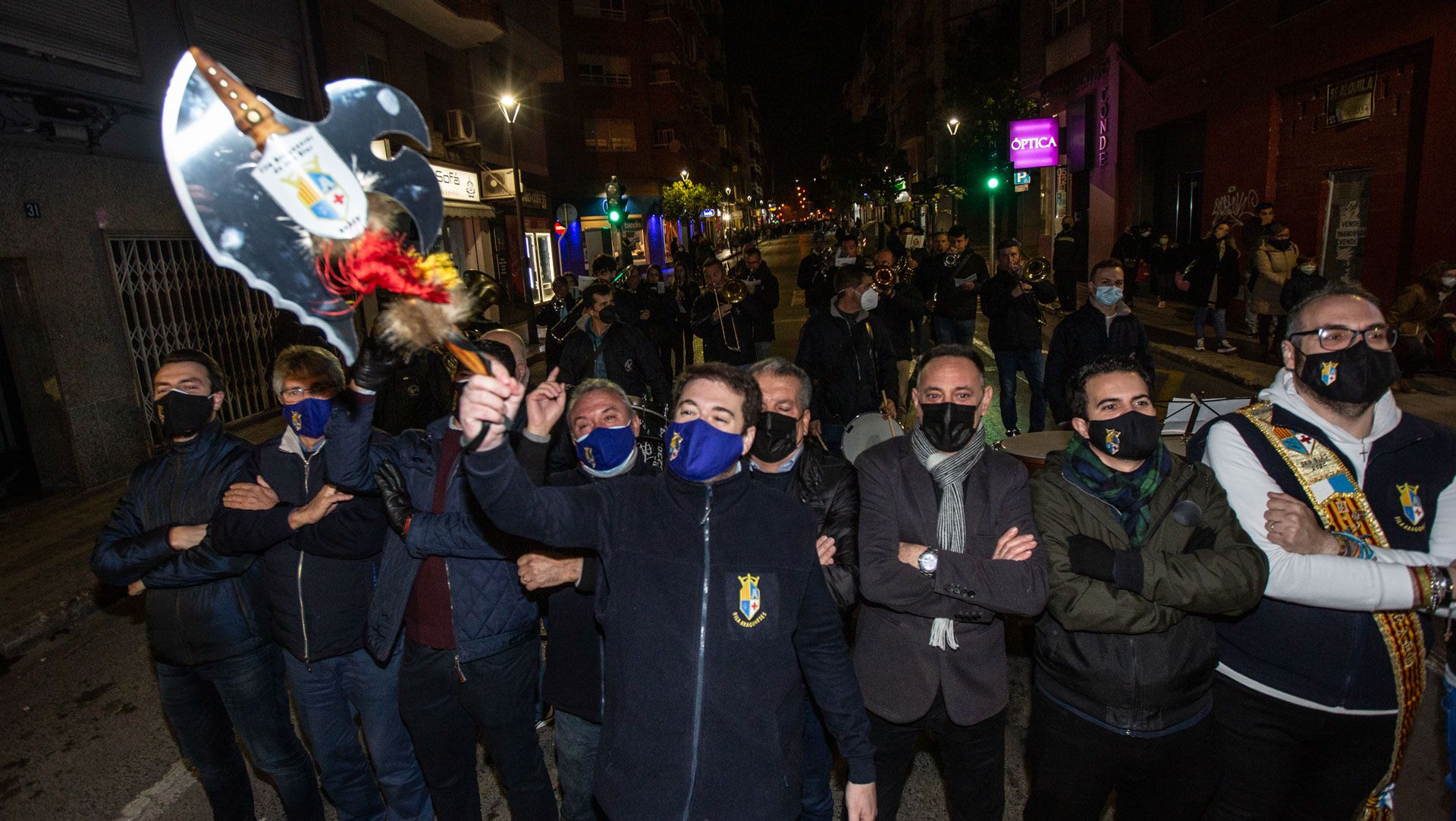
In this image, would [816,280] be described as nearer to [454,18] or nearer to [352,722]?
[352,722]

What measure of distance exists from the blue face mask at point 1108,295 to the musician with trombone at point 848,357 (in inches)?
60.6

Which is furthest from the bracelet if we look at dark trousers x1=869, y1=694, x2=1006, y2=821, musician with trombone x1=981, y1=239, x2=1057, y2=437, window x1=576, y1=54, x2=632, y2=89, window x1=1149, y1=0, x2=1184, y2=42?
window x1=576, y1=54, x2=632, y2=89

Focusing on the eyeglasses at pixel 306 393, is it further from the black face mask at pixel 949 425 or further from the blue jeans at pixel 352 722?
the black face mask at pixel 949 425

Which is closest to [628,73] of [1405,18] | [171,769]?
[1405,18]

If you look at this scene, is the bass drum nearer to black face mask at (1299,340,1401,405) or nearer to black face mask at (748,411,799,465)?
black face mask at (748,411,799,465)

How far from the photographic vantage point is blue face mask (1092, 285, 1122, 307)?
19.1 feet

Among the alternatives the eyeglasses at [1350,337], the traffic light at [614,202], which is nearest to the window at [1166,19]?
the traffic light at [614,202]

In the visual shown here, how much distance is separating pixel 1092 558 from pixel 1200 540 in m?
0.38

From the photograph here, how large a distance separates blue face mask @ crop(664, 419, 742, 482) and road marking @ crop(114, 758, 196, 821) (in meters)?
3.34

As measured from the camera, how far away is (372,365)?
6.37ft

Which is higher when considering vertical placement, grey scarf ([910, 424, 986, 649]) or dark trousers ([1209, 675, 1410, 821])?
grey scarf ([910, 424, 986, 649])

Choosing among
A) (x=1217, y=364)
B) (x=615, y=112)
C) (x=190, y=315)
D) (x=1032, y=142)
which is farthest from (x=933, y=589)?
(x=615, y=112)

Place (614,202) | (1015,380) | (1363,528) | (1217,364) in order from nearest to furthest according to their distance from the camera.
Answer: (1363,528) → (1015,380) → (1217,364) → (614,202)

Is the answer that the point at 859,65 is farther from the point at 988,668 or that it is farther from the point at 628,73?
the point at 988,668
